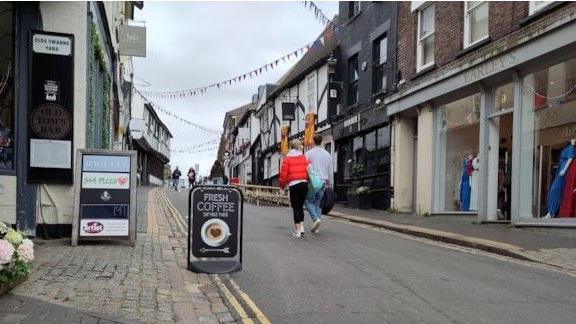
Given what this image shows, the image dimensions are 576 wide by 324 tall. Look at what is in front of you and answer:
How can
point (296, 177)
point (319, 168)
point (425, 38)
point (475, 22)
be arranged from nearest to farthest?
point (296, 177)
point (319, 168)
point (475, 22)
point (425, 38)

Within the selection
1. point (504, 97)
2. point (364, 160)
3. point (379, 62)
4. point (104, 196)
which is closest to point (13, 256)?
point (104, 196)

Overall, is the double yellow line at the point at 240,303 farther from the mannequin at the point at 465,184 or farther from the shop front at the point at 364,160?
the shop front at the point at 364,160

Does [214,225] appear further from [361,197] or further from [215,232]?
[361,197]

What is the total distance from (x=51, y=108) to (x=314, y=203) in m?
4.84

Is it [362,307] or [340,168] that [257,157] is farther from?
[362,307]

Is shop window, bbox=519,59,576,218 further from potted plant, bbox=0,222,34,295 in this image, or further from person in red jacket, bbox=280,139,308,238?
potted plant, bbox=0,222,34,295

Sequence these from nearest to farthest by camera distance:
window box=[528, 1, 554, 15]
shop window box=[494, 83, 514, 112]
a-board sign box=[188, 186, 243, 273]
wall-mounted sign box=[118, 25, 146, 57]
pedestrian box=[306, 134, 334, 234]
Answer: a-board sign box=[188, 186, 243, 273], pedestrian box=[306, 134, 334, 234], window box=[528, 1, 554, 15], shop window box=[494, 83, 514, 112], wall-mounted sign box=[118, 25, 146, 57]

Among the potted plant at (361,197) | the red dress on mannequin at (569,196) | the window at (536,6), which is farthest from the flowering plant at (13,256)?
the potted plant at (361,197)

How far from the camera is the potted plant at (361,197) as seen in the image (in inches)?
776

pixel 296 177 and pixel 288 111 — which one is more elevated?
pixel 288 111

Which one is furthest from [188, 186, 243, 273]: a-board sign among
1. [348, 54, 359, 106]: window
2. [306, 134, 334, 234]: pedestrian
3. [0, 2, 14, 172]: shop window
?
[348, 54, 359, 106]: window

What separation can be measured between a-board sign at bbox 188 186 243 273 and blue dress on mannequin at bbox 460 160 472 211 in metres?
9.40

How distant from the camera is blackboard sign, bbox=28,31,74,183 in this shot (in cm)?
832

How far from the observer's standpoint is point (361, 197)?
1995 centimetres
